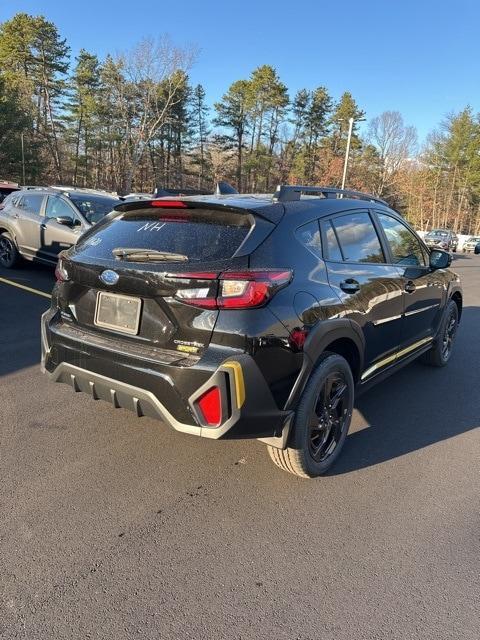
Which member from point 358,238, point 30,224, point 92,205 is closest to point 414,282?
point 358,238

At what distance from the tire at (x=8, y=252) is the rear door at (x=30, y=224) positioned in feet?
0.94

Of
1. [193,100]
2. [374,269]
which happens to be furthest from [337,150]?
[374,269]

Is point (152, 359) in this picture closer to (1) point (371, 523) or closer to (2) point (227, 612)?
(2) point (227, 612)

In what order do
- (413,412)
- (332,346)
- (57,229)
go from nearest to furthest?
(332,346), (413,412), (57,229)

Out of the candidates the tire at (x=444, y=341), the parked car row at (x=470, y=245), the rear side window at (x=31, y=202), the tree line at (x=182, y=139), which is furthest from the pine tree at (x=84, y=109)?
the tire at (x=444, y=341)

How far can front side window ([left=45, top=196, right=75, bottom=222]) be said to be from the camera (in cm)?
857

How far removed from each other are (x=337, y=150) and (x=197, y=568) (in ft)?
198

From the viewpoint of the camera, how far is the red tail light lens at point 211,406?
8.17ft

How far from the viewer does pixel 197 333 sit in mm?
2568

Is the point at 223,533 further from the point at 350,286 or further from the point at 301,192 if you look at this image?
the point at 301,192

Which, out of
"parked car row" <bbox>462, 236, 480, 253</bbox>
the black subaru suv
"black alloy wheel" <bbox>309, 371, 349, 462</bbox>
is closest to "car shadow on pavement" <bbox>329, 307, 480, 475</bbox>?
"black alloy wheel" <bbox>309, 371, 349, 462</bbox>

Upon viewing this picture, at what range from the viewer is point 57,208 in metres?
8.74

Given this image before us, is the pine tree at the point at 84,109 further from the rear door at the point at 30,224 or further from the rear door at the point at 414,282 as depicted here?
the rear door at the point at 414,282

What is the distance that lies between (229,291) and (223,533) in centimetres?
126
